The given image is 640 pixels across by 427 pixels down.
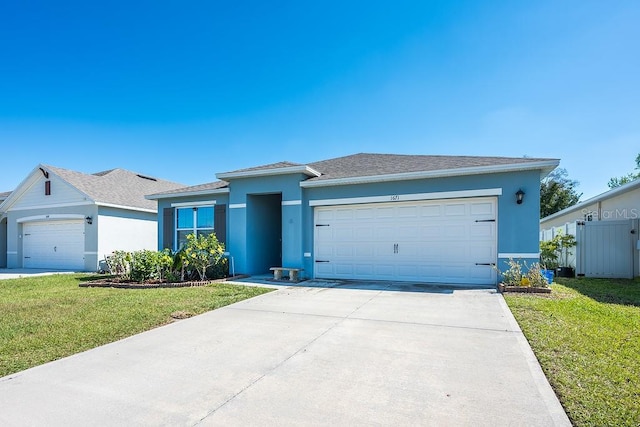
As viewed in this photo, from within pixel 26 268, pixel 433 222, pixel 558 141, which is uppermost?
pixel 558 141

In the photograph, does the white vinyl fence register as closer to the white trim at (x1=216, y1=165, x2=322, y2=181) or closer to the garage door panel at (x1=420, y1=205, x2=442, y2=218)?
the garage door panel at (x1=420, y1=205, x2=442, y2=218)

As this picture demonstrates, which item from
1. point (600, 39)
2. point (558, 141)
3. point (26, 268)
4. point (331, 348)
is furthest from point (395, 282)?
point (26, 268)

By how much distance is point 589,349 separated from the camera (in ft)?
12.9

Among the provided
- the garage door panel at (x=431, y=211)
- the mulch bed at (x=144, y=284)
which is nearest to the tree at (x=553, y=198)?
the garage door panel at (x=431, y=211)

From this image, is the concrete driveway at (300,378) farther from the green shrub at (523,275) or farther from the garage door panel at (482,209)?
the garage door panel at (482,209)

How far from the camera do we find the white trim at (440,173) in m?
8.32

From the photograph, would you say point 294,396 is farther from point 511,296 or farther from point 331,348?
point 511,296

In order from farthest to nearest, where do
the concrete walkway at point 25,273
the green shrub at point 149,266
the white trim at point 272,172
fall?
1. the concrete walkway at point 25,273
2. the white trim at point 272,172
3. the green shrub at point 149,266

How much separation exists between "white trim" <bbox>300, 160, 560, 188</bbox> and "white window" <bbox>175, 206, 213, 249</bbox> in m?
4.28

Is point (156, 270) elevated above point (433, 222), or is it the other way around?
point (433, 222)

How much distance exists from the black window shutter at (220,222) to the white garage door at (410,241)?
352cm

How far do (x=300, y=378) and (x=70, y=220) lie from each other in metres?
16.8

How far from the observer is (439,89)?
11500 millimetres

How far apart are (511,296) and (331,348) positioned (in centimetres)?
509
